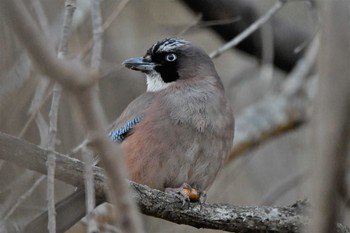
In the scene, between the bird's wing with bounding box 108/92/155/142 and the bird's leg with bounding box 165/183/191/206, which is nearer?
the bird's leg with bounding box 165/183/191/206

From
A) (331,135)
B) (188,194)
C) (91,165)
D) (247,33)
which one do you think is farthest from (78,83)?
(247,33)

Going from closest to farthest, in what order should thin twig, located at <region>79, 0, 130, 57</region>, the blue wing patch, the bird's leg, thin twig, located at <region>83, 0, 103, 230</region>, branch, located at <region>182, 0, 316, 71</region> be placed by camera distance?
thin twig, located at <region>83, 0, 103, 230</region>
the bird's leg
thin twig, located at <region>79, 0, 130, 57</region>
the blue wing patch
branch, located at <region>182, 0, 316, 71</region>

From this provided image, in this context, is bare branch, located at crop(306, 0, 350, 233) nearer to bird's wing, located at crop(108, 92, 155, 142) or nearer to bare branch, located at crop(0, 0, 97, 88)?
bare branch, located at crop(0, 0, 97, 88)

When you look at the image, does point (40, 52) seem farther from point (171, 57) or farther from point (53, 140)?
point (171, 57)

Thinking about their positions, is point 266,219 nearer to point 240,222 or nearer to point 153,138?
point 240,222

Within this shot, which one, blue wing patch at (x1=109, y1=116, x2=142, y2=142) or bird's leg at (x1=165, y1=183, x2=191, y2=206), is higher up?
blue wing patch at (x1=109, y1=116, x2=142, y2=142)

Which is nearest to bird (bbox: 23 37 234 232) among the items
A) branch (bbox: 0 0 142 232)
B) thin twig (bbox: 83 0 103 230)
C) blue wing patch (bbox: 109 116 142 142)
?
blue wing patch (bbox: 109 116 142 142)

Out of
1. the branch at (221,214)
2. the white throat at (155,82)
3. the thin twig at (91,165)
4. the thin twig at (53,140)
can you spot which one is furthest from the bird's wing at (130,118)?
the thin twig at (91,165)
